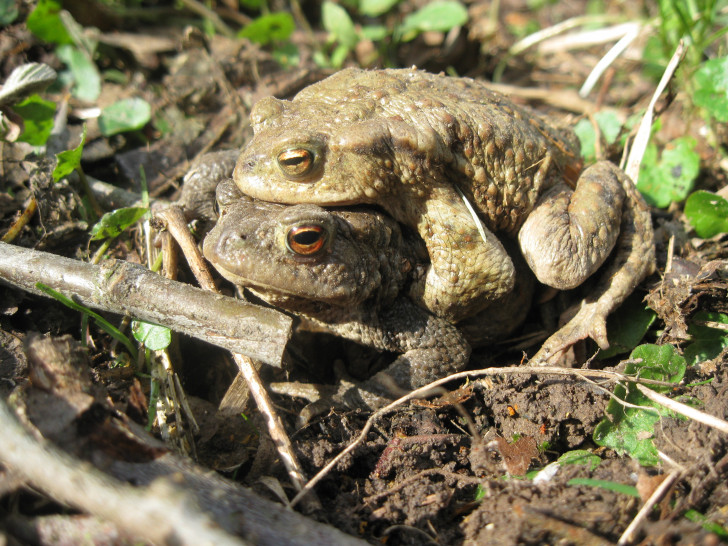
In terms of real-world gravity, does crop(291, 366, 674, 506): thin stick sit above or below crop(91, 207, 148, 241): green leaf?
below

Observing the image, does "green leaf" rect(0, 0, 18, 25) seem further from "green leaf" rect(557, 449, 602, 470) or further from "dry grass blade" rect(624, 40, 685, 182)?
"green leaf" rect(557, 449, 602, 470)

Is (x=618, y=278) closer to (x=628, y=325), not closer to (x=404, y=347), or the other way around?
(x=628, y=325)

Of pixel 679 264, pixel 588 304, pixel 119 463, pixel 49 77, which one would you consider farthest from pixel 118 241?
pixel 679 264

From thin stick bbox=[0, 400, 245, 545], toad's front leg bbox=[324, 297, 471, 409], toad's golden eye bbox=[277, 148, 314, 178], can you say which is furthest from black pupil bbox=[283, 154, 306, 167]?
thin stick bbox=[0, 400, 245, 545]

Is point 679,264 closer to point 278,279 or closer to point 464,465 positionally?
point 464,465

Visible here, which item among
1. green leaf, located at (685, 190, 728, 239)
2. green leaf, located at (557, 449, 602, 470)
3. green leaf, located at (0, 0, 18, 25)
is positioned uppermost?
green leaf, located at (0, 0, 18, 25)

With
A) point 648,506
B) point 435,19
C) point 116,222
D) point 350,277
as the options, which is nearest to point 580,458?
point 648,506

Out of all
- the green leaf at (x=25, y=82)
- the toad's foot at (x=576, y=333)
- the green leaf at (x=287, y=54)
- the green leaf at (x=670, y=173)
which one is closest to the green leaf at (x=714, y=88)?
the green leaf at (x=670, y=173)
